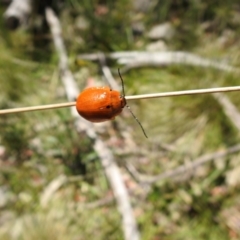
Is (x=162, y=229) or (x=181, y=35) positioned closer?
(x=162, y=229)

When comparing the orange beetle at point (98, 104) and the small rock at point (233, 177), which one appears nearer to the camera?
the orange beetle at point (98, 104)

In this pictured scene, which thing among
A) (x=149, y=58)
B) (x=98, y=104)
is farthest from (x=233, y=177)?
(x=98, y=104)

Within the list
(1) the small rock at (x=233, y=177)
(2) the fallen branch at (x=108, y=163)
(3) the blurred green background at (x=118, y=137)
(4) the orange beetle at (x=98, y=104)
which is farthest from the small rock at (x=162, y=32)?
(4) the orange beetle at (x=98, y=104)

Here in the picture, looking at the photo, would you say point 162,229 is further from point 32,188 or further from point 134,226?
point 32,188

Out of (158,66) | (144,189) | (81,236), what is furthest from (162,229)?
(158,66)

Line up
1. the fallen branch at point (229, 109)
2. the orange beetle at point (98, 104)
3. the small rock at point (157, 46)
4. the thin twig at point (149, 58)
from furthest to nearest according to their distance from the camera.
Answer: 1. the small rock at point (157, 46)
2. the thin twig at point (149, 58)
3. the fallen branch at point (229, 109)
4. the orange beetle at point (98, 104)

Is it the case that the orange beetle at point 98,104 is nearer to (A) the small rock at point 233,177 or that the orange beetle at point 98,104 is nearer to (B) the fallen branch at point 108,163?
(B) the fallen branch at point 108,163
